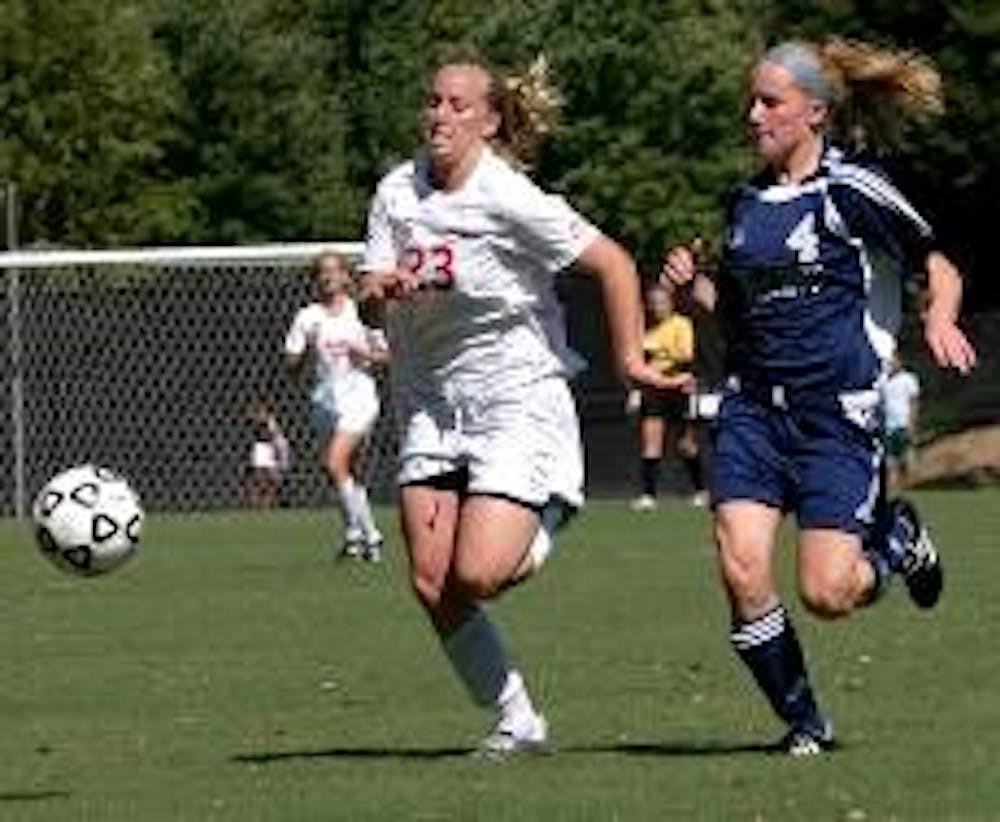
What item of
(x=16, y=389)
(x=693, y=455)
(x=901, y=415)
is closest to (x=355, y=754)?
(x=693, y=455)

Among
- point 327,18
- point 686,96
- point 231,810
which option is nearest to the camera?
point 231,810

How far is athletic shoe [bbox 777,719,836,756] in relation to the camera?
1010cm

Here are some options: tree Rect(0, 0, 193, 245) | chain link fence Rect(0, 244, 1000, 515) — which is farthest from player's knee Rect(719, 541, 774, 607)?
tree Rect(0, 0, 193, 245)

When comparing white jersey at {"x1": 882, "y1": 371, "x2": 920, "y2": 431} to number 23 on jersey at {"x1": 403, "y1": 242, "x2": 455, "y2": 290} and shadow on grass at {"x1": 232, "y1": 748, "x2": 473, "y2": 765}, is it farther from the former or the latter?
number 23 on jersey at {"x1": 403, "y1": 242, "x2": 455, "y2": 290}

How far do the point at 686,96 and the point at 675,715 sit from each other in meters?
45.2

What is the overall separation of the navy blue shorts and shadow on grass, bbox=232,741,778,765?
2.44ft

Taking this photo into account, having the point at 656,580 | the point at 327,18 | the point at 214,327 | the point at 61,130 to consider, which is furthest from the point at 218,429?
the point at 327,18

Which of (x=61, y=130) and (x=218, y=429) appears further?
(x=61, y=130)

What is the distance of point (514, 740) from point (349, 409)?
40.5 ft

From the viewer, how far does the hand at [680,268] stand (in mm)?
10422

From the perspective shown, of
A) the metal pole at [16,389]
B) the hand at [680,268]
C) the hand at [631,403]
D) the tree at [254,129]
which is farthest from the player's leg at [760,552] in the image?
the tree at [254,129]

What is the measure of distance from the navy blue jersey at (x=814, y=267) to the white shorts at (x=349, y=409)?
40.4 feet

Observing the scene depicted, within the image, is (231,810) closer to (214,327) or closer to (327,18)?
(214,327)

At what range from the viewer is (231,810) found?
29.6ft
